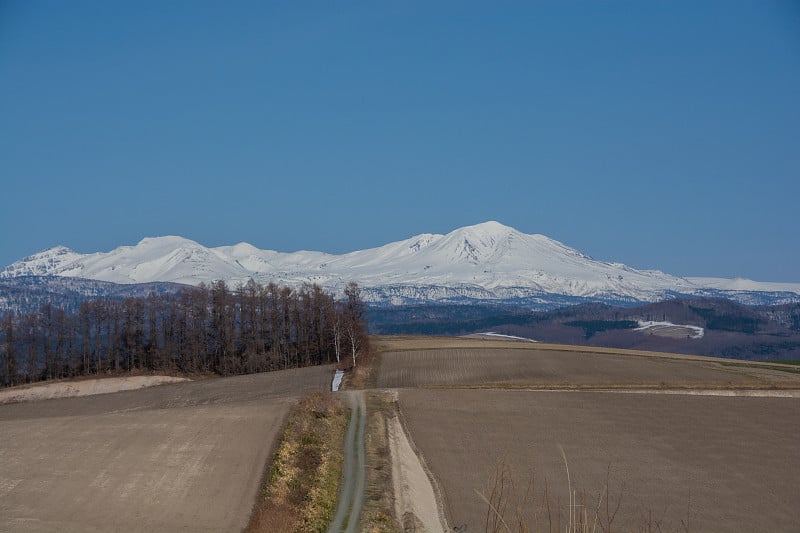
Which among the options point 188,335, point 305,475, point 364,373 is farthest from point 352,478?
point 188,335

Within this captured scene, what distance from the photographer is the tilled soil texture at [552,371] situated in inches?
2552

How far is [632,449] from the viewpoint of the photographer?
1538 inches

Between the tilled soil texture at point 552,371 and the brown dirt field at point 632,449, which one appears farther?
the tilled soil texture at point 552,371

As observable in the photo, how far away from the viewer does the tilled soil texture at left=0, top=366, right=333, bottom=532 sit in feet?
91.2

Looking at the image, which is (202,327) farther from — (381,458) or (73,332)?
(381,458)

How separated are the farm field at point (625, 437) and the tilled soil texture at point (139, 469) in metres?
8.08

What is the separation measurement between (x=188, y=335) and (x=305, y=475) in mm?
73734

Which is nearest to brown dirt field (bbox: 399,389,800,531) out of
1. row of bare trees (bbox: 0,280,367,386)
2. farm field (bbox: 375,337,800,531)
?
farm field (bbox: 375,337,800,531)

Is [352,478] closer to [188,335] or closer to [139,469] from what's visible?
[139,469]

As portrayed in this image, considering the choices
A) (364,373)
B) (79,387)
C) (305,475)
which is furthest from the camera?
(79,387)

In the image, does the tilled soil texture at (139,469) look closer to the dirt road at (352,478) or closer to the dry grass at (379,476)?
the dirt road at (352,478)

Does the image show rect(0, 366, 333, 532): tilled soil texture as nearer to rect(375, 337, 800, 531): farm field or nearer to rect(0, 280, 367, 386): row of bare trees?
rect(375, 337, 800, 531): farm field

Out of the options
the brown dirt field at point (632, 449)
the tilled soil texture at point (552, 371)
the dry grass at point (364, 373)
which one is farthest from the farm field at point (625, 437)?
the dry grass at point (364, 373)

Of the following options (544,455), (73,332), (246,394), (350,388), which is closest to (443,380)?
(350,388)
